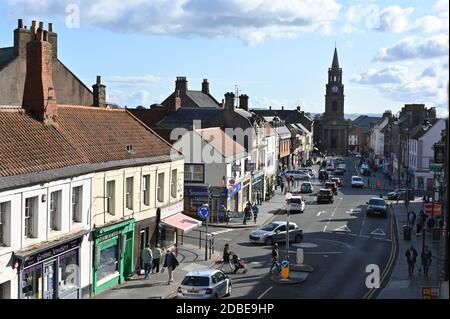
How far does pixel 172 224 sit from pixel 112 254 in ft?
Answer: 18.9

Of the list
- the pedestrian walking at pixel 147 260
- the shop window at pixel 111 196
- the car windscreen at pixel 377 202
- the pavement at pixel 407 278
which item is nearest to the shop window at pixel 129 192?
the shop window at pixel 111 196

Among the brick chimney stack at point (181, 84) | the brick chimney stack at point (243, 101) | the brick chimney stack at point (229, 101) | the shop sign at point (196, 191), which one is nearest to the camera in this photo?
the shop sign at point (196, 191)

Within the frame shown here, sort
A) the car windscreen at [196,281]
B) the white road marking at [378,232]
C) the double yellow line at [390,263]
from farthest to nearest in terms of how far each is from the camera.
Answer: the white road marking at [378,232]
the double yellow line at [390,263]
the car windscreen at [196,281]

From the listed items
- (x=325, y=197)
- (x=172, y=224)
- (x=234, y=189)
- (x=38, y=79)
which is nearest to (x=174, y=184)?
(x=172, y=224)

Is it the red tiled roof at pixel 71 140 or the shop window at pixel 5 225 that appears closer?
the shop window at pixel 5 225

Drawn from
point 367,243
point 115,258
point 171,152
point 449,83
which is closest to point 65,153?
point 115,258

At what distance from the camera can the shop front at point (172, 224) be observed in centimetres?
3167

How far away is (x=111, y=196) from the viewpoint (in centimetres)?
2622

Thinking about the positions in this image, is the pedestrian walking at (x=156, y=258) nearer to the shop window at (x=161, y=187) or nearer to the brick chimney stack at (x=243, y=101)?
the shop window at (x=161, y=187)

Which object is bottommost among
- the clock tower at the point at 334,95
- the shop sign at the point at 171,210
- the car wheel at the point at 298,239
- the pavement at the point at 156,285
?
the pavement at the point at 156,285

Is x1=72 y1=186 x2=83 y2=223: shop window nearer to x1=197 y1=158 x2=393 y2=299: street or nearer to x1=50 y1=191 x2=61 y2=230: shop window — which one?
x1=50 y1=191 x2=61 y2=230: shop window

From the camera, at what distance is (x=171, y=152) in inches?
1302
